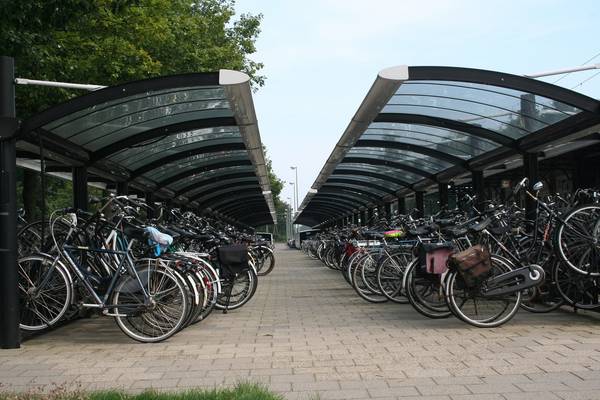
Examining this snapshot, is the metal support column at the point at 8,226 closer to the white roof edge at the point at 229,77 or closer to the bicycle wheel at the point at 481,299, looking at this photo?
the white roof edge at the point at 229,77

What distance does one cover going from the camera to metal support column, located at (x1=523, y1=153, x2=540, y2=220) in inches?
332

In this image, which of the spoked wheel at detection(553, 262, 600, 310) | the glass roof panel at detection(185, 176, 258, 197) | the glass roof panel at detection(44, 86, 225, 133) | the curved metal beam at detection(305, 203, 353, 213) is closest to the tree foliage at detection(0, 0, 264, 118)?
the glass roof panel at detection(44, 86, 225, 133)

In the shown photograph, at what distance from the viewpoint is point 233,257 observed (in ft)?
27.5

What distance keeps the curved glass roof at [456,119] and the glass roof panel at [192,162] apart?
1874mm

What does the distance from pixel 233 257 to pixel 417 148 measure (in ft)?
14.4

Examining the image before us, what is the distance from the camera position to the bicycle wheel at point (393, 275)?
888 cm

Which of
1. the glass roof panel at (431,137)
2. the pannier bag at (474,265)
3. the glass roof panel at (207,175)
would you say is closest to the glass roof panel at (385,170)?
the glass roof panel at (207,175)

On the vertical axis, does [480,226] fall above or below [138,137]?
below

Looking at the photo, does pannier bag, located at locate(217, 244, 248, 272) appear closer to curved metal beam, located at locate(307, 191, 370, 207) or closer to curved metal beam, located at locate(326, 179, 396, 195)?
curved metal beam, located at locate(326, 179, 396, 195)

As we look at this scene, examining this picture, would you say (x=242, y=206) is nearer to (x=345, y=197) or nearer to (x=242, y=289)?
(x=345, y=197)

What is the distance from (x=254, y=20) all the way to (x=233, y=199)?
660 centimetres

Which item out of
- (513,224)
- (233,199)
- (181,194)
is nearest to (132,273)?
(513,224)

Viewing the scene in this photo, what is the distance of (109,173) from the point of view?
374 inches

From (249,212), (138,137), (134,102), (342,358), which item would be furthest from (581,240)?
(249,212)
